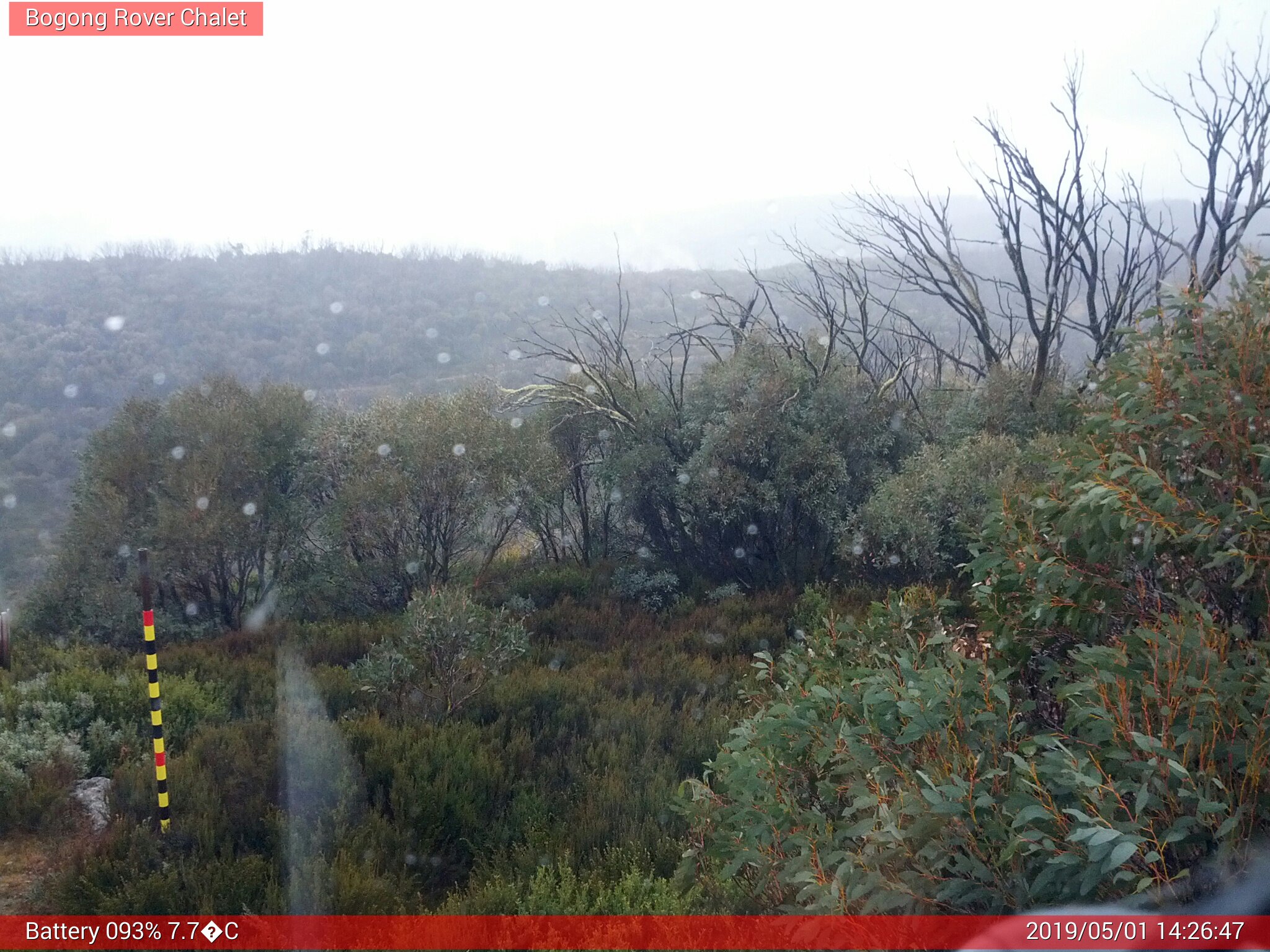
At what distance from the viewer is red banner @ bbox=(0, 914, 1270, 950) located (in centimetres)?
211

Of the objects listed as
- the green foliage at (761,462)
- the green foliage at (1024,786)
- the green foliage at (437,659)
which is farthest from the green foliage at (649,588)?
the green foliage at (1024,786)

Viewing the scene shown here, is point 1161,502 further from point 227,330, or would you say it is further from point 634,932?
point 227,330

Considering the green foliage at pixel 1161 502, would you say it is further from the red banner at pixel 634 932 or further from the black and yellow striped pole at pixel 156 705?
the black and yellow striped pole at pixel 156 705

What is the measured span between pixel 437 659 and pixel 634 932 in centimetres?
414

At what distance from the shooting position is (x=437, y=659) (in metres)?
7.32

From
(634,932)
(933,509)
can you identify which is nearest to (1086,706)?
(634,932)

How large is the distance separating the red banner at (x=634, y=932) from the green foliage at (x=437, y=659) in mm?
3019

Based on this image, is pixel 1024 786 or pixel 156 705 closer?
pixel 1024 786

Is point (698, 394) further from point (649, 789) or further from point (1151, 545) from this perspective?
point (1151, 545)

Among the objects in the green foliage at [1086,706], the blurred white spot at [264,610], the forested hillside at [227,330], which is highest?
the forested hillside at [227,330]

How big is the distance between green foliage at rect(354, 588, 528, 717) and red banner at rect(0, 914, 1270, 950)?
9.90ft

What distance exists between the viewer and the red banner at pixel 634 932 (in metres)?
2.11

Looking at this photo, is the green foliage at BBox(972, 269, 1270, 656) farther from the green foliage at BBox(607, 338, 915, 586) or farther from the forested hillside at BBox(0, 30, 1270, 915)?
the green foliage at BBox(607, 338, 915, 586)

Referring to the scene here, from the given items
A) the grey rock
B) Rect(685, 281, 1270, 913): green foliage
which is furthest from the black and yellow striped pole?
Rect(685, 281, 1270, 913): green foliage
